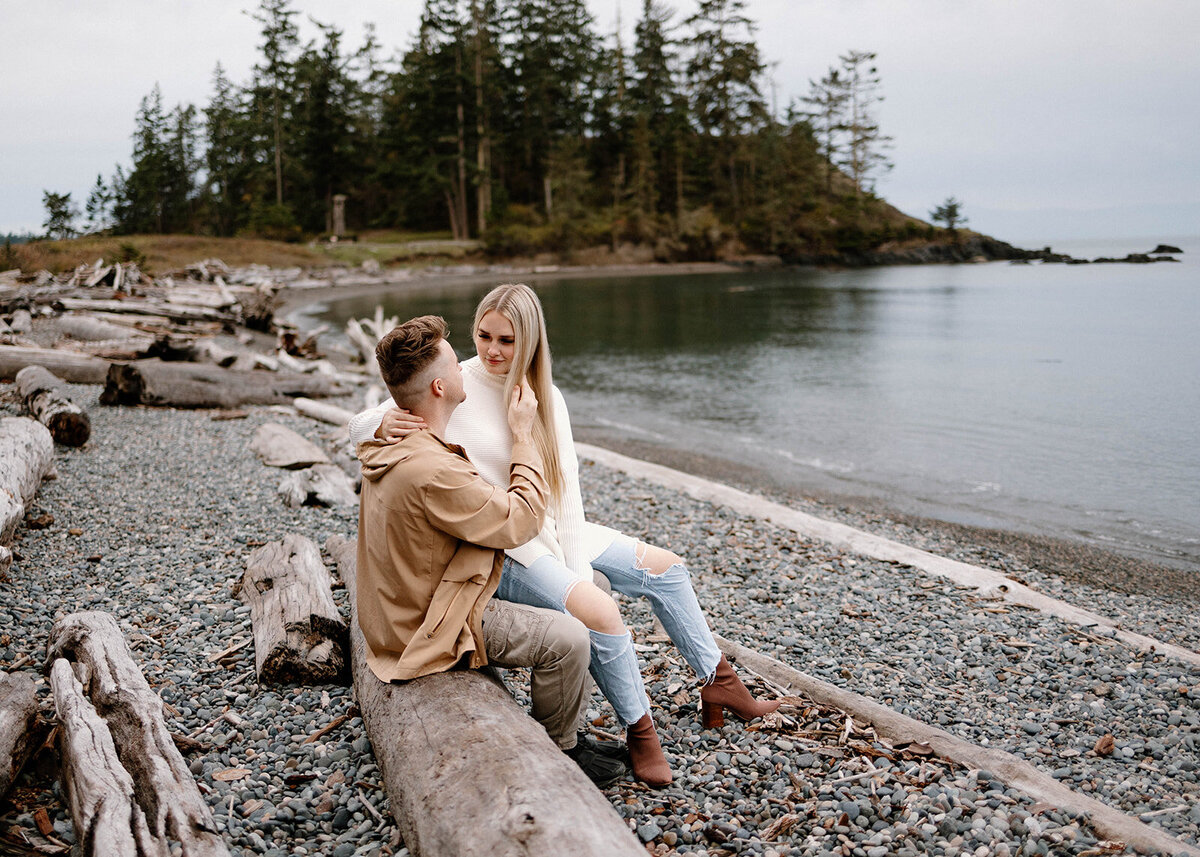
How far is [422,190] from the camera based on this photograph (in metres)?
67.9

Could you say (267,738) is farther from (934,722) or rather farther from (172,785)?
(934,722)

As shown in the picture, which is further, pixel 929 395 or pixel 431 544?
pixel 929 395

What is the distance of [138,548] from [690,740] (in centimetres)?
489

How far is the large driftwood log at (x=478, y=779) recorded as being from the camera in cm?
259

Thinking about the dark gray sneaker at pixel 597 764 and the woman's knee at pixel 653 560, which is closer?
the dark gray sneaker at pixel 597 764

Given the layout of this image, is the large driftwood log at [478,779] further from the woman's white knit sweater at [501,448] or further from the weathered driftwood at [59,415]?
the weathered driftwood at [59,415]

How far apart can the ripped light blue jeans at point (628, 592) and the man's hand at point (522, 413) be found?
A: 591 mm

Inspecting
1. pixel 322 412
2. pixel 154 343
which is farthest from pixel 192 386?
pixel 154 343

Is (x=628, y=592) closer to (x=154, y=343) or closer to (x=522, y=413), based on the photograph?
(x=522, y=413)

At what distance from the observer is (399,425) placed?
347 centimetres

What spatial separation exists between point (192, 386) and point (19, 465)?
19.8 feet

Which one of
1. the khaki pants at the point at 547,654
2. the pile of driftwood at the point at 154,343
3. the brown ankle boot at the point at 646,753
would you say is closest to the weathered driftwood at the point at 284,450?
the pile of driftwood at the point at 154,343

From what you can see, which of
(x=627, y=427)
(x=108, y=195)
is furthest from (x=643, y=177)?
(x=627, y=427)

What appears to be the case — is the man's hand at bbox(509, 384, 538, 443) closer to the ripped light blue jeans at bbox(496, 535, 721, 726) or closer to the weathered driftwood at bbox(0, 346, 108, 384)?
the ripped light blue jeans at bbox(496, 535, 721, 726)
